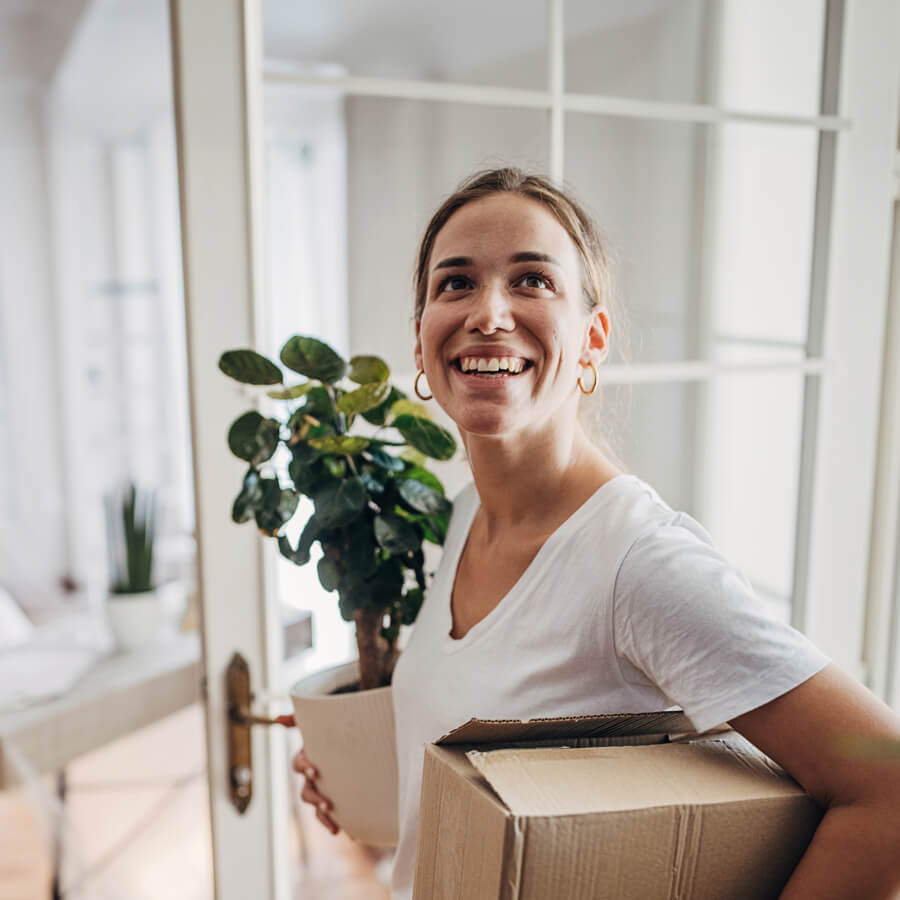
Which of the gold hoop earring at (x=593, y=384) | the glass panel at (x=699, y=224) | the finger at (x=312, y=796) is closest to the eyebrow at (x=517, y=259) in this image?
the gold hoop earring at (x=593, y=384)

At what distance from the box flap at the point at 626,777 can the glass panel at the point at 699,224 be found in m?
0.86

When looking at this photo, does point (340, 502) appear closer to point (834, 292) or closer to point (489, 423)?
point (489, 423)

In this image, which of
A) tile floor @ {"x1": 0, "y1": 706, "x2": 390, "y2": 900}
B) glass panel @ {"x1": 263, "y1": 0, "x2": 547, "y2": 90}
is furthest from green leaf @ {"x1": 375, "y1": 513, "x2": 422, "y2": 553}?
tile floor @ {"x1": 0, "y1": 706, "x2": 390, "y2": 900}

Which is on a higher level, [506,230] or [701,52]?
[701,52]

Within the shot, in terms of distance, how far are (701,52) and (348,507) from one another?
3.33 ft

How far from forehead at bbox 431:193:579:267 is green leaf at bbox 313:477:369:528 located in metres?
0.29

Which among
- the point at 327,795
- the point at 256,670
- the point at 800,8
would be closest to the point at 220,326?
the point at 256,670

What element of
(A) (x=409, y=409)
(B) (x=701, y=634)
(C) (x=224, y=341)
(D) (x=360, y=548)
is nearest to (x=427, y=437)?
(A) (x=409, y=409)

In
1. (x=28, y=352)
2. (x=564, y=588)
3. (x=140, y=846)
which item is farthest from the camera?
(x=28, y=352)

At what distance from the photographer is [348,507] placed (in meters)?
1.02

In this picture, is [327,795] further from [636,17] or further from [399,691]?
[636,17]

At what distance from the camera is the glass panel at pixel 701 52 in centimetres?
140

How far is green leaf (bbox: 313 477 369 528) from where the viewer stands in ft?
3.35

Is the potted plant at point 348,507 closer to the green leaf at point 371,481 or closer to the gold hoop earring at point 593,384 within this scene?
the green leaf at point 371,481
